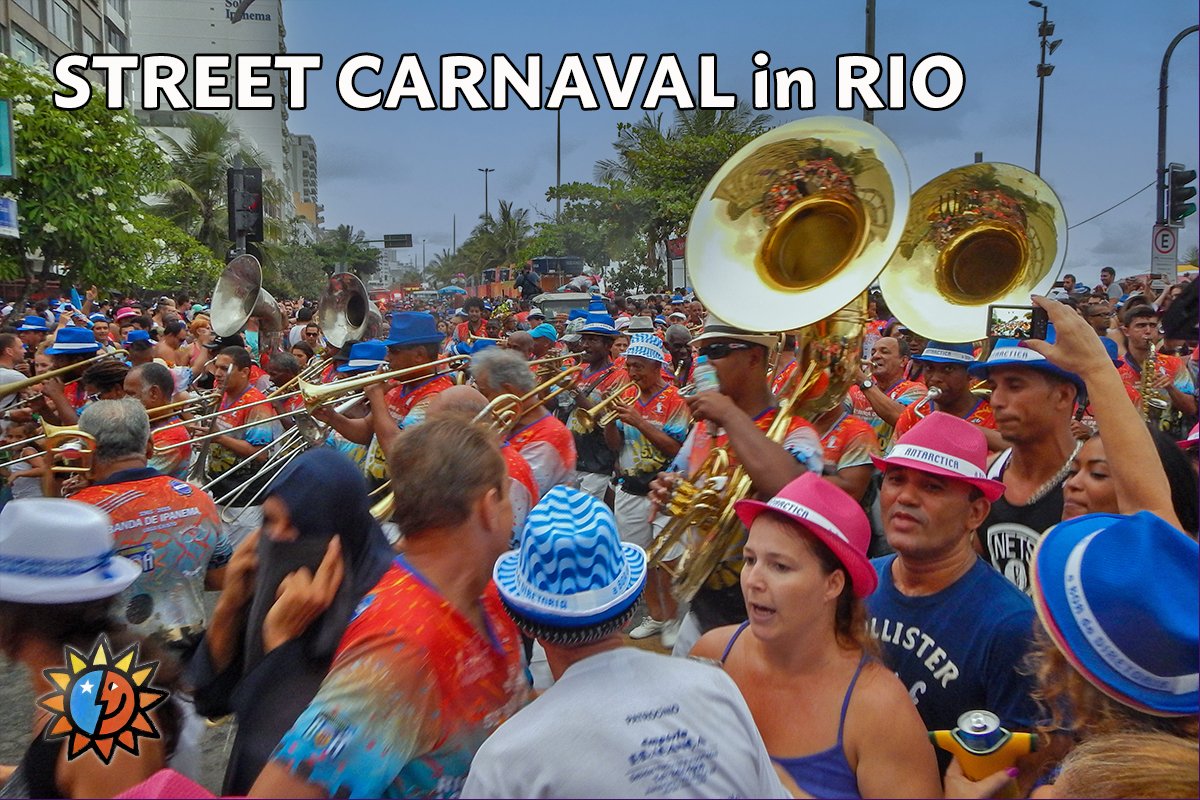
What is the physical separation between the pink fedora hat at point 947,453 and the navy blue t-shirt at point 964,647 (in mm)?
221

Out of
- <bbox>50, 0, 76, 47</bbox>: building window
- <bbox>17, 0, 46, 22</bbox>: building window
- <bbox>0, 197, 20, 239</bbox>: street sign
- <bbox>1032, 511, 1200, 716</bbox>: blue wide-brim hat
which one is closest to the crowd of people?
<bbox>1032, 511, 1200, 716</bbox>: blue wide-brim hat

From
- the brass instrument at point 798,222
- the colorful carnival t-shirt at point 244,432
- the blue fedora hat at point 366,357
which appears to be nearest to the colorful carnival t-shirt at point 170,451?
the colorful carnival t-shirt at point 244,432

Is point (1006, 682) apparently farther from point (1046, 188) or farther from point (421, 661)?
point (1046, 188)

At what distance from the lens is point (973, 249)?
13.5 ft

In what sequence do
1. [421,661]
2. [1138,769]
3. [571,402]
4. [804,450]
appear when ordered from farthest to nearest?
[571,402], [804,450], [421,661], [1138,769]

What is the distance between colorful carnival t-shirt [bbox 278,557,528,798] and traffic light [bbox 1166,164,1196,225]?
29.9 feet

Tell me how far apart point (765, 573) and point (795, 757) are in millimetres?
384

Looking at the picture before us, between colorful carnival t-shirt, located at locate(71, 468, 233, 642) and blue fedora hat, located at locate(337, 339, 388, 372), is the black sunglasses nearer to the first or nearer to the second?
colorful carnival t-shirt, located at locate(71, 468, 233, 642)

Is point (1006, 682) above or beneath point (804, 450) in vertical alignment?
beneath

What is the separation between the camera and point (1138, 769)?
1.21m

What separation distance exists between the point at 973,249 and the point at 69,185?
14091 mm

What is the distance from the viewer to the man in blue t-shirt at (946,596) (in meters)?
2.02

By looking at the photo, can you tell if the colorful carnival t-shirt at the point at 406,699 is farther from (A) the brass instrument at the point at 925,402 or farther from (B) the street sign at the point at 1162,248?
(B) the street sign at the point at 1162,248

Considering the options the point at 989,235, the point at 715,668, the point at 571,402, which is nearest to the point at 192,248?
the point at 571,402
